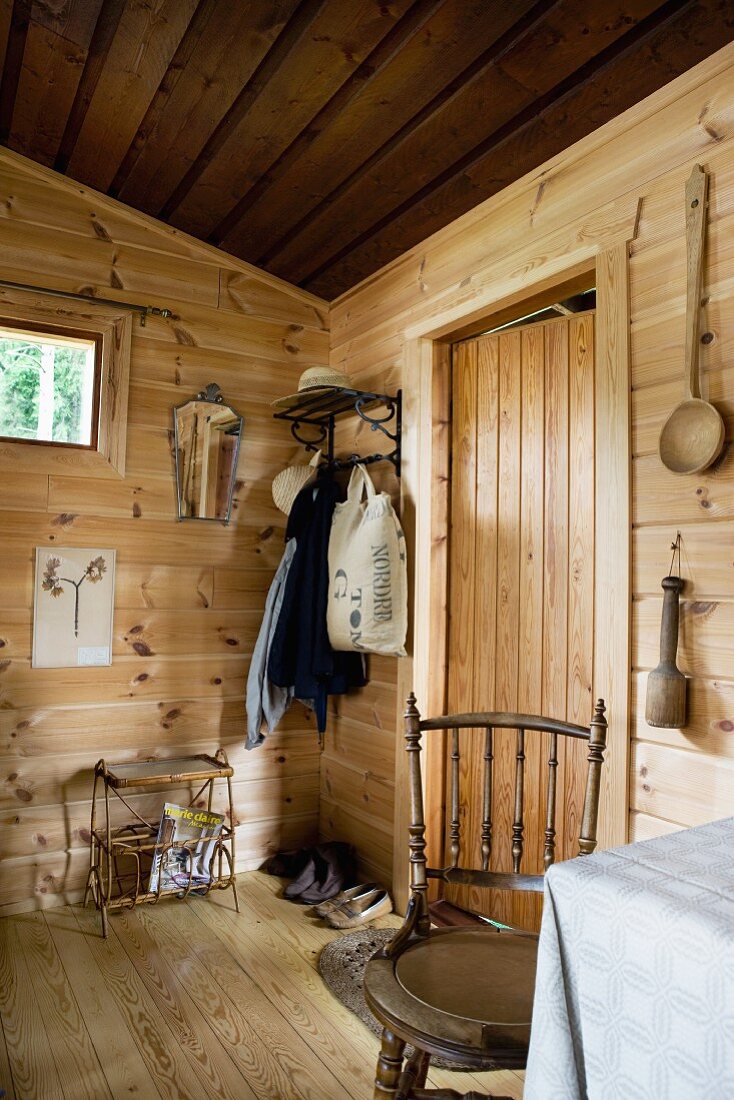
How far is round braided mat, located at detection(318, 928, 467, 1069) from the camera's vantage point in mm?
2105

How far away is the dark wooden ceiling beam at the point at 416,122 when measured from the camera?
1806 millimetres

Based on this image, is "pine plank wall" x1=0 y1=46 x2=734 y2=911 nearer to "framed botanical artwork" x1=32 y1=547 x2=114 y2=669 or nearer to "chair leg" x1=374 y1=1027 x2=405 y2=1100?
"framed botanical artwork" x1=32 y1=547 x2=114 y2=669

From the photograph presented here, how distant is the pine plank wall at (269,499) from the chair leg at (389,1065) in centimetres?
86

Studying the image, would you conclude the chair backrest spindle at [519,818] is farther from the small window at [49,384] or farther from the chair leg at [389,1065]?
the small window at [49,384]

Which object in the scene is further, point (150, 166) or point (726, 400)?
point (150, 166)

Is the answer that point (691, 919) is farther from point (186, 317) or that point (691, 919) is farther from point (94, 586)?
point (186, 317)

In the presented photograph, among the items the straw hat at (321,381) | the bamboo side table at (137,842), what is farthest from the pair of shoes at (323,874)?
the straw hat at (321,381)

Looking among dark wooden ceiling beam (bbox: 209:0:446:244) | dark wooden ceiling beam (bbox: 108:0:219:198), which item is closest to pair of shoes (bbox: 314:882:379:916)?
dark wooden ceiling beam (bbox: 209:0:446:244)

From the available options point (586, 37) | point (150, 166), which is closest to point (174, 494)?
point (150, 166)

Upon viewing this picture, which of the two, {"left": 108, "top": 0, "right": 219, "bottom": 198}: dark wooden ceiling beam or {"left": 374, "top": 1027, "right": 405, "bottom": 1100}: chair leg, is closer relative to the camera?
{"left": 374, "top": 1027, "right": 405, "bottom": 1100}: chair leg

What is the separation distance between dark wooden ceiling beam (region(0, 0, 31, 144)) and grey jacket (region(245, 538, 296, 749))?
1.74 meters

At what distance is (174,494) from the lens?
3027 mm

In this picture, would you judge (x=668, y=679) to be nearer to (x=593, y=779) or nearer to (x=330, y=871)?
(x=593, y=779)

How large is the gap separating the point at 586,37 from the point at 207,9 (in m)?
0.94
